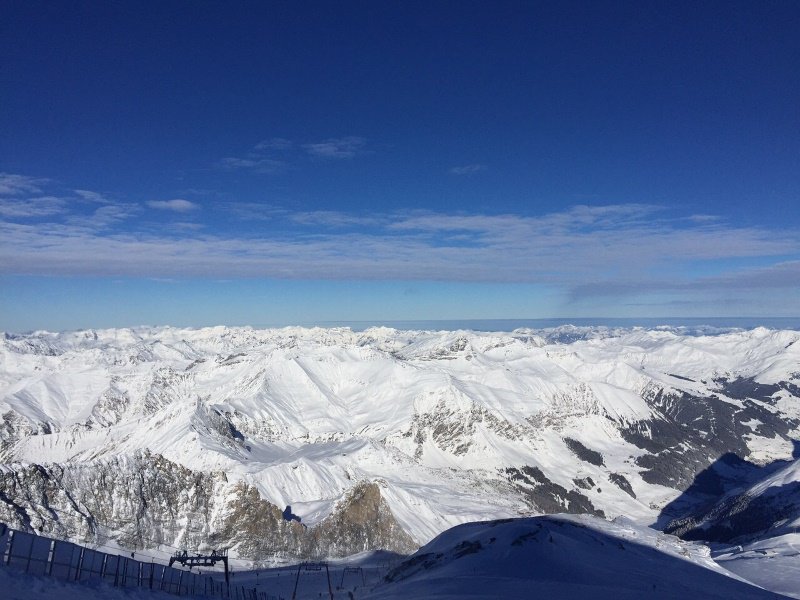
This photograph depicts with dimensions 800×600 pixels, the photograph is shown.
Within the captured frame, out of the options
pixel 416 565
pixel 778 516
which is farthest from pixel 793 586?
→ pixel 778 516

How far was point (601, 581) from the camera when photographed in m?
42.1

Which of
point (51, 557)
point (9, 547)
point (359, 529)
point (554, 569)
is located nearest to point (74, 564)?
point (51, 557)

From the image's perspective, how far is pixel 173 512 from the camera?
14425 centimetres

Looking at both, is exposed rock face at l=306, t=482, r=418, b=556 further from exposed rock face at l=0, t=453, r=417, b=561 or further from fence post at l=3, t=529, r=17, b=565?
fence post at l=3, t=529, r=17, b=565

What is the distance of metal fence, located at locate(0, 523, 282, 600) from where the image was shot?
22203mm

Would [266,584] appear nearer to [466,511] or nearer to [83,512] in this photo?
[83,512]

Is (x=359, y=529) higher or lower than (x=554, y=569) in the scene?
lower

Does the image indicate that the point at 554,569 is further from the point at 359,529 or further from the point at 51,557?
the point at 359,529

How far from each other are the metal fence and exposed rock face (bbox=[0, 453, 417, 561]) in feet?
351

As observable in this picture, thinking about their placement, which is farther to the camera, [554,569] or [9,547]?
[554,569]

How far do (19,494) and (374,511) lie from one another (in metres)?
85.4

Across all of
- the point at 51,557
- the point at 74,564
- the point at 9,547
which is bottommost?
the point at 74,564

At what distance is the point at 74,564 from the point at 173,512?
5271 inches

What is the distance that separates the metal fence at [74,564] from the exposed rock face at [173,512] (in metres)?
107
